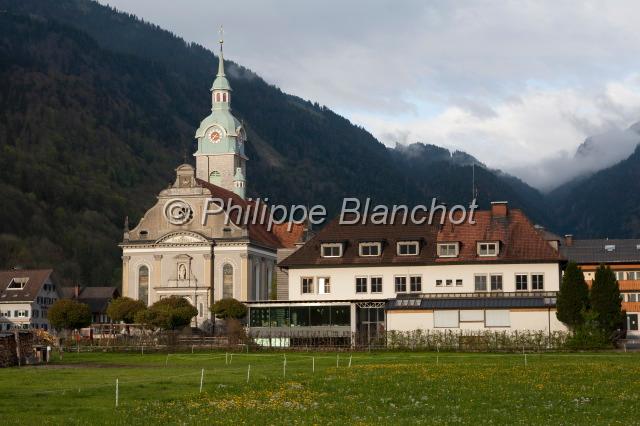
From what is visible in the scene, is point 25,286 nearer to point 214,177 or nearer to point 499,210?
point 214,177

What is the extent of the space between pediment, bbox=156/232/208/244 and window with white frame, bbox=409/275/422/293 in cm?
3227

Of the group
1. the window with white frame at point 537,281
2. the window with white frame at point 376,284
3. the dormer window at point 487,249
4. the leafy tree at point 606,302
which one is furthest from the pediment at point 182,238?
the leafy tree at point 606,302

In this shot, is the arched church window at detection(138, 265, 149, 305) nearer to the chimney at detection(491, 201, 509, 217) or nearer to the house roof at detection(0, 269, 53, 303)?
the house roof at detection(0, 269, 53, 303)

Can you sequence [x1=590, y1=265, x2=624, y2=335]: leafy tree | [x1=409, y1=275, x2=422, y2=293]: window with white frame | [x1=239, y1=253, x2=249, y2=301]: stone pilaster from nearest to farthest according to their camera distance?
[x1=590, y1=265, x2=624, y2=335]: leafy tree, [x1=409, y1=275, x2=422, y2=293]: window with white frame, [x1=239, y1=253, x2=249, y2=301]: stone pilaster

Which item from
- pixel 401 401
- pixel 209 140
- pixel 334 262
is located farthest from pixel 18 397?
pixel 209 140

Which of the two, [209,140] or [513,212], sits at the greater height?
[209,140]

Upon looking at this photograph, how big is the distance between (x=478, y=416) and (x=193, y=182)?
8735 centimetres

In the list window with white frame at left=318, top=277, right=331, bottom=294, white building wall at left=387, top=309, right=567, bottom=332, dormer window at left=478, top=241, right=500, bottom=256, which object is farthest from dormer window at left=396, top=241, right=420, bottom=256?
white building wall at left=387, top=309, right=567, bottom=332

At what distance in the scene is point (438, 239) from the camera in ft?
283

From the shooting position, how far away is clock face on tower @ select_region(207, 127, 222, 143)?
5792 inches

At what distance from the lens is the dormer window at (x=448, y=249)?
85.2 meters

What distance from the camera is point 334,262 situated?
288ft

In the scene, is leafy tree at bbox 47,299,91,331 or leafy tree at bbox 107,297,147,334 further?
leafy tree at bbox 107,297,147,334

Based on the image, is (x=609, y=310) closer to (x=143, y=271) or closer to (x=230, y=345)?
(x=230, y=345)
